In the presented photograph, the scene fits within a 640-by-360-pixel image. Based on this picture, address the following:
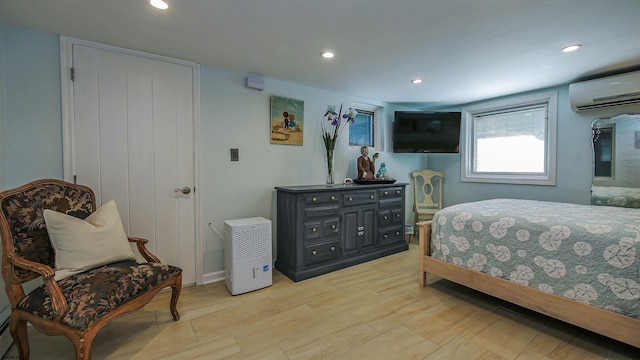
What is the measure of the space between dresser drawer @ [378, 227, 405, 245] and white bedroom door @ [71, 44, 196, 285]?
2.23 meters

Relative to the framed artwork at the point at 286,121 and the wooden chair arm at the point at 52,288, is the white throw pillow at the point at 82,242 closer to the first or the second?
the wooden chair arm at the point at 52,288

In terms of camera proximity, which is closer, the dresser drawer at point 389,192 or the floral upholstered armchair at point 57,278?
the floral upholstered armchair at point 57,278

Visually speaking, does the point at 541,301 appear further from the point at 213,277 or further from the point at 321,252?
the point at 213,277

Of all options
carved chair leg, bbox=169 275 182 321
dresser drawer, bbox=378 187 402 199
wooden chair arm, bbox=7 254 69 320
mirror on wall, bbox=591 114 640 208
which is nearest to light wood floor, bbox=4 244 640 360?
carved chair leg, bbox=169 275 182 321

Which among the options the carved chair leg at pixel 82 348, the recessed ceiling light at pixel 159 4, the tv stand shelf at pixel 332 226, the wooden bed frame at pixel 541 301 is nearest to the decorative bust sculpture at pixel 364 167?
the tv stand shelf at pixel 332 226

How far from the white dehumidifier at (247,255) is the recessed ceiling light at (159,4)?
1.74 metres

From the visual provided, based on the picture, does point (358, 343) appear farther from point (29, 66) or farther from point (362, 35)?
point (29, 66)

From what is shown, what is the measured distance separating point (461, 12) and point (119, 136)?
2.85 m

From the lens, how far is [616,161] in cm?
294

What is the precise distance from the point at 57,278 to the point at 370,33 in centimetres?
264

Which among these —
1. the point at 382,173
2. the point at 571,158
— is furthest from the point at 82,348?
the point at 571,158

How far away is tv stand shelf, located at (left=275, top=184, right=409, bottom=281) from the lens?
9.28 ft

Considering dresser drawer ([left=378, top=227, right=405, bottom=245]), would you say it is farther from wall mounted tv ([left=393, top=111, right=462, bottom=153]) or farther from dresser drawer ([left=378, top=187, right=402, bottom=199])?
wall mounted tv ([left=393, top=111, right=462, bottom=153])

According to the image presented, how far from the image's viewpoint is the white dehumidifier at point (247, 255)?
2496 millimetres
